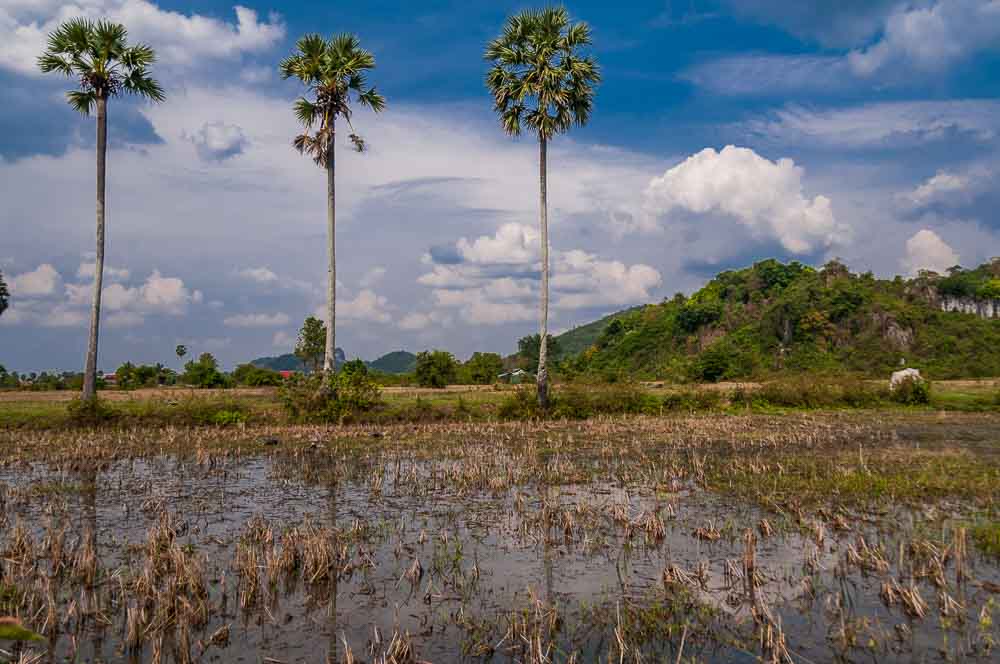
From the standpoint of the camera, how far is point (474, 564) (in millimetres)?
8898

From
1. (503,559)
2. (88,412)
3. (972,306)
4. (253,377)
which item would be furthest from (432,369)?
(972,306)

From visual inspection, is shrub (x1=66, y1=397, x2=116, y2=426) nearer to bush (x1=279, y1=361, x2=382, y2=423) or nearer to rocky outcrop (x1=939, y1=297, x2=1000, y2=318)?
bush (x1=279, y1=361, x2=382, y2=423)

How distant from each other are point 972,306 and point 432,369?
69503 mm

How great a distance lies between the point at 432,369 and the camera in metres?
50.9

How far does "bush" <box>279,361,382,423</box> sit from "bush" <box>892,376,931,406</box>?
88.5 ft

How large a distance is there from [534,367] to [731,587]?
76.7m

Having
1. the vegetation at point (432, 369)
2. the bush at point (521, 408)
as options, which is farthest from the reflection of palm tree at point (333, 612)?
the vegetation at point (432, 369)

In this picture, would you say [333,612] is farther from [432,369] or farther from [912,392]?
[432,369]

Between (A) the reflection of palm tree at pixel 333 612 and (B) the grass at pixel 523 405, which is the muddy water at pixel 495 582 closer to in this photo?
(A) the reflection of palm tree at pixel 333 612

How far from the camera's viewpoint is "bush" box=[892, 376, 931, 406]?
34.3 meters

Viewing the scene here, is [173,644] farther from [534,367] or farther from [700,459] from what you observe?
[534,367]

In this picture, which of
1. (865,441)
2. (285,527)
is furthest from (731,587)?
(865,441)

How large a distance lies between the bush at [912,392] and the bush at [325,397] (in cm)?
2698

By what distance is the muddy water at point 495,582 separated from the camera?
6.49 metres
